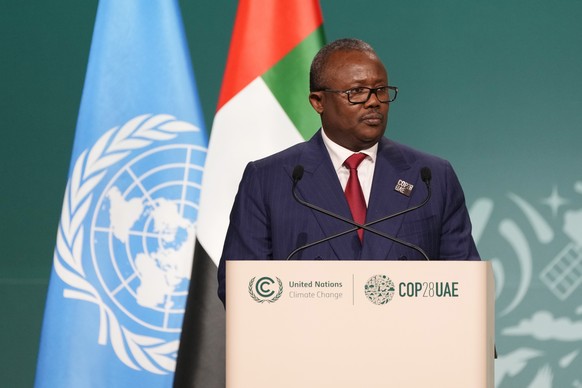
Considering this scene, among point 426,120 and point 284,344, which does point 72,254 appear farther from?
point 284,344

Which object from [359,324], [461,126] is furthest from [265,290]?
[461,126]

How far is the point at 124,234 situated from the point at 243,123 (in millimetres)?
616

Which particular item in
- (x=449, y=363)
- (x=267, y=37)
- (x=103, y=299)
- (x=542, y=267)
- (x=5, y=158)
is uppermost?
(x=267, y=37)

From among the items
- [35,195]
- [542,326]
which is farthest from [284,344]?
[35,195]

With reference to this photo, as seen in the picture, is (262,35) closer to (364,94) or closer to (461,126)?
(461,126)

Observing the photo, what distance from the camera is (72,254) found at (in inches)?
140

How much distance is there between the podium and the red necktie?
1.63ft

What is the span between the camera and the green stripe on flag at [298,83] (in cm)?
352

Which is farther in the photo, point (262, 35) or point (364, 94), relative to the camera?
point (262, 35)

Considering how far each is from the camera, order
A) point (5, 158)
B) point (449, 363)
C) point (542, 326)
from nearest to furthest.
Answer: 1. point (449, 363)
2. point (542, 326)
3. point (5, 158)

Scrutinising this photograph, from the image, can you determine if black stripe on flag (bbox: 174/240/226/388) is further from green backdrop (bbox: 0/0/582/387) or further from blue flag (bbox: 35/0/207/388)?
green backdrop (bbox: 0/0/582/387)

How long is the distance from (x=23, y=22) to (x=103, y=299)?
1.39 metres

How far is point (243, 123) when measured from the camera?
3541 millimetres

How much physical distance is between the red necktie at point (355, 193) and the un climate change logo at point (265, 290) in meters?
0.52
